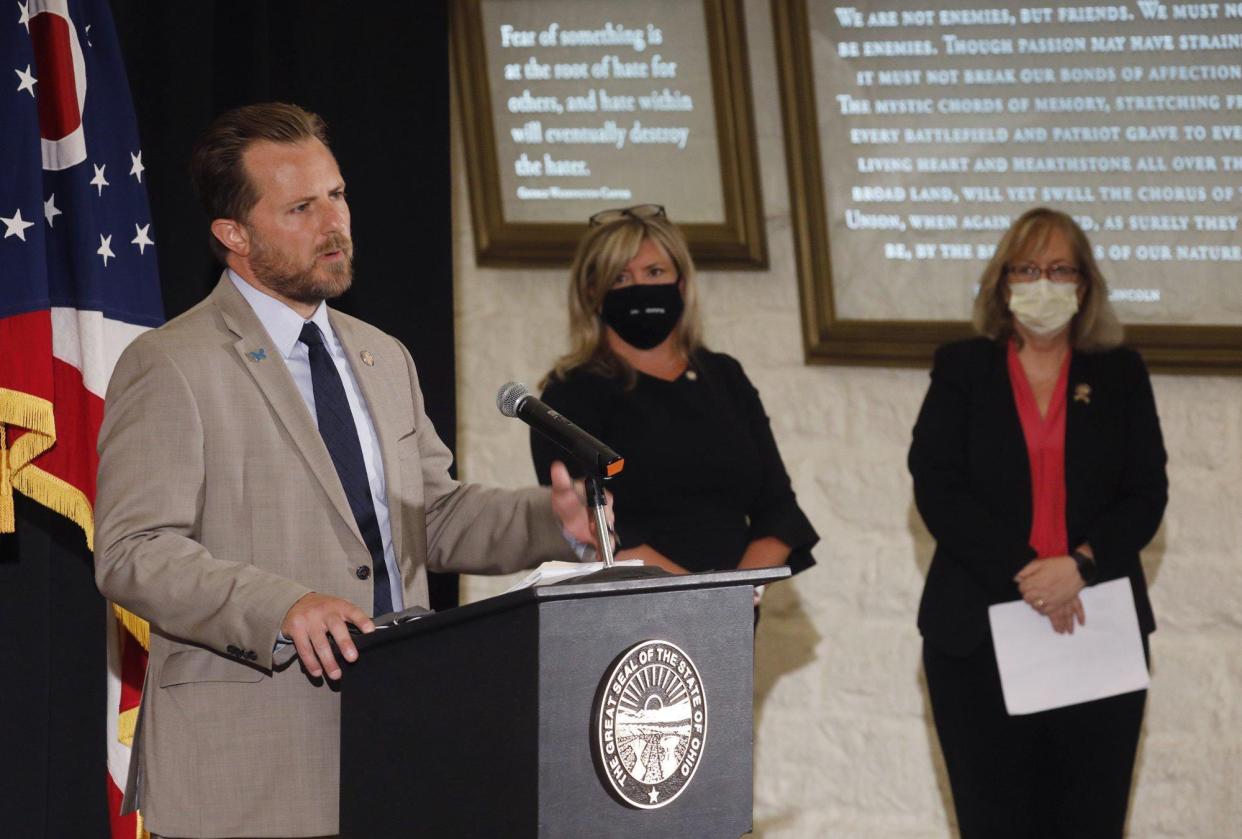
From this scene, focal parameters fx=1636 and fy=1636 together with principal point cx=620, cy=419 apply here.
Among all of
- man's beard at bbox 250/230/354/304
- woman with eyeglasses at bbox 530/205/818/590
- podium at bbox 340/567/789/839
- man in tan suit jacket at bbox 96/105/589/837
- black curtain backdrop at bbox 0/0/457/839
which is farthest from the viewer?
woman with eyeglasses at bbox 530/205/818/590

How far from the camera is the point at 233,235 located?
7.38 ft

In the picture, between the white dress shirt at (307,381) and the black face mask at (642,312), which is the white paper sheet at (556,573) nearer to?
the white dress shirt at (307,381)

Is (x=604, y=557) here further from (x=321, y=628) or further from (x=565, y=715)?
(x=321, y=628)

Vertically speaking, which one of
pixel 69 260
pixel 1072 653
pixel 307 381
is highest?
pixel 69 260

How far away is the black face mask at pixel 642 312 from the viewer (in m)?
3.44

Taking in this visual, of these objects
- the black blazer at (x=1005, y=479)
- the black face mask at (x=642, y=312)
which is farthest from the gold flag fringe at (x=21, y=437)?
the black blazer at (x=1005, y=479)

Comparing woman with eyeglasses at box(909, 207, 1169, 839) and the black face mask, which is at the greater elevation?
the black face mask

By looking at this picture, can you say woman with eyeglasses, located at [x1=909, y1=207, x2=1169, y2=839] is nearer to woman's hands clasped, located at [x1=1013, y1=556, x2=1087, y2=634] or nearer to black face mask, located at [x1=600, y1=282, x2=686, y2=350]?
woman's hands clasped, located at [x1=1013, y1=556, x2=1087, y2=634]

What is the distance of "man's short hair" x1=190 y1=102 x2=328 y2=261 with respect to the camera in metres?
2.25

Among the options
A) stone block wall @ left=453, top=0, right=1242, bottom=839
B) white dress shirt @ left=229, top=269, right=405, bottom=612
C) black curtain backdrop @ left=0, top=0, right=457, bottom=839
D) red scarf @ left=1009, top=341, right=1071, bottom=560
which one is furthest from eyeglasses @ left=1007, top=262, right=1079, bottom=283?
white dress shirt @ left=229, top=269, right=405, bottom=612

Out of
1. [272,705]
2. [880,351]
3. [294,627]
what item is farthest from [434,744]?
[880,351]

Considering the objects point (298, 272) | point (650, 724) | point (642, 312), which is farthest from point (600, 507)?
point (642, 312)

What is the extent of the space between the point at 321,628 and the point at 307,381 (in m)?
0.49

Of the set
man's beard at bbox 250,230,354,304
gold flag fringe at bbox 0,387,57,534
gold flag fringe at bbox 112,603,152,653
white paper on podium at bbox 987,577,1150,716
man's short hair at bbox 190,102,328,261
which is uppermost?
man's short hair at bbox 190,102,328,261
